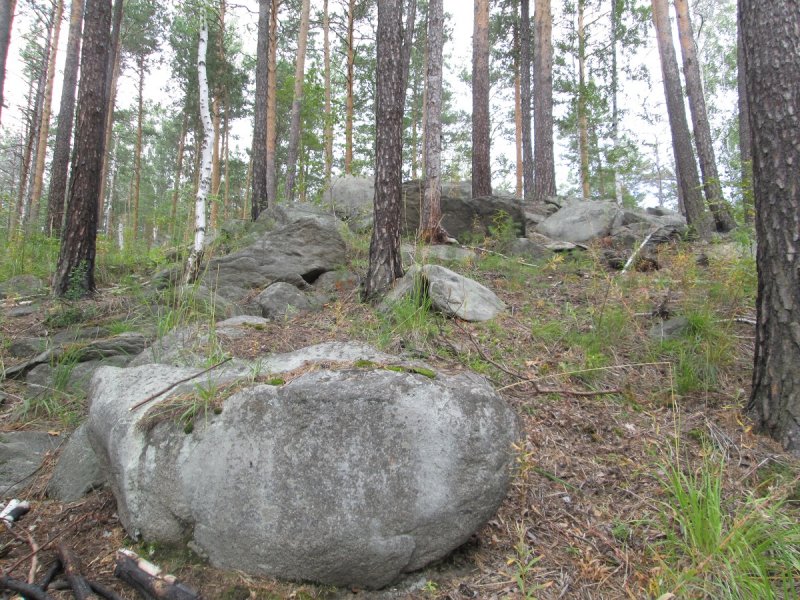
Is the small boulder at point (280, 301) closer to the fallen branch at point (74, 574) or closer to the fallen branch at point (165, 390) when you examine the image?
the fallen branch at point (165, 390)

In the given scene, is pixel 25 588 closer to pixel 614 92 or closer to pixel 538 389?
pixel 538 389

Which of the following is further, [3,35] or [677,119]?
[677,119]

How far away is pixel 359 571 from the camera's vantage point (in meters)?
1.95

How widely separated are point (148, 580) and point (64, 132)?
35.0 ft

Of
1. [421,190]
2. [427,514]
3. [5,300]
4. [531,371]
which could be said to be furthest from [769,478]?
[5,300]

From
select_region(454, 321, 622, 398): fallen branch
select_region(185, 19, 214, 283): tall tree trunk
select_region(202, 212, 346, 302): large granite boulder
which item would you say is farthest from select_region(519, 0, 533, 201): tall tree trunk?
select_region(454, 321, 622, 398): fallen branch

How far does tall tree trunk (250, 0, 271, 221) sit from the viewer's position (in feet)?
36.1

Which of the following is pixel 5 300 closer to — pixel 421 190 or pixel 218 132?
pixel 421 190

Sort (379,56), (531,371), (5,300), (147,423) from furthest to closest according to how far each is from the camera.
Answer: (5,300), (379,56), (531,371), (147,423)

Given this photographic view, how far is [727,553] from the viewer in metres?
1.79

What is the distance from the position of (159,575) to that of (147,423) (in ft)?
2.37

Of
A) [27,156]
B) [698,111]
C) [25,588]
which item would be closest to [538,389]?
[25,588]

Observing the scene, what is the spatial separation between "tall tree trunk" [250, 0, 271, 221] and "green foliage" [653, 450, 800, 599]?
34.2 feet

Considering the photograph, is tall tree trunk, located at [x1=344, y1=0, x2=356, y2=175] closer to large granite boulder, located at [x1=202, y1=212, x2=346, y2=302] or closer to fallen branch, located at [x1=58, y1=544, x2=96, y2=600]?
large granite boulder, located at [x1=202, y1=212, x2=346, y2=302]
